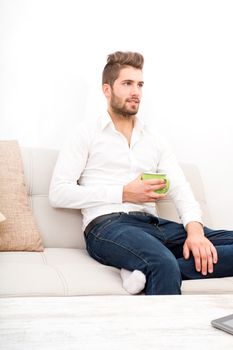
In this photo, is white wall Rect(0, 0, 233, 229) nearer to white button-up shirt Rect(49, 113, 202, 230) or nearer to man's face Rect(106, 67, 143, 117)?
man's face Rect(106, 67, 143, 117)

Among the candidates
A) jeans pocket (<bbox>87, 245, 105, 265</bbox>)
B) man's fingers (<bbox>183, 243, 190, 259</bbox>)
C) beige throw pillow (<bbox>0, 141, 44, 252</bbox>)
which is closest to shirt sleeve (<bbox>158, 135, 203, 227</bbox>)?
man's fingers (<bbox>183, 243, 190, 259</bbox>)

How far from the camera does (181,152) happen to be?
8.52 ft

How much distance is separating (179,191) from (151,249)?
0.56 metres

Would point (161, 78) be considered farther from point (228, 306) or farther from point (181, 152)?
point (228, 306)

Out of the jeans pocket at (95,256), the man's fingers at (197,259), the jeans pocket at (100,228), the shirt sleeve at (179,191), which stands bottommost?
the jeans pocket at (95,256)

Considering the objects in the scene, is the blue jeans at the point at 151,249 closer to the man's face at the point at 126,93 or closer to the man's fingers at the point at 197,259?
the man's fingers at the point at 197,259

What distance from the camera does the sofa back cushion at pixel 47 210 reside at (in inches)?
76.1

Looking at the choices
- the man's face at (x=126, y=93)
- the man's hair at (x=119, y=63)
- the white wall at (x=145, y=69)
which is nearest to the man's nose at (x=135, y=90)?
the man's face at (x=126, y=93)

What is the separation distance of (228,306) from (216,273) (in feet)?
2.20

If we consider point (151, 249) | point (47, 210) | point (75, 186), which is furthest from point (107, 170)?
point (151, 249)

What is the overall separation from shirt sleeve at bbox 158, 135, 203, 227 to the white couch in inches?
7.6

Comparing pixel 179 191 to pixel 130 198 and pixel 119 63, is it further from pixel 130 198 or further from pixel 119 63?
pixel 119 63

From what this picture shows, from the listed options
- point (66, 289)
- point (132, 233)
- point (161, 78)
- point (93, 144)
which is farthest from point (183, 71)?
point (66, 289)

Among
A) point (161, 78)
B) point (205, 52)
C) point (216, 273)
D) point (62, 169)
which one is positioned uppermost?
point (205, 52)
